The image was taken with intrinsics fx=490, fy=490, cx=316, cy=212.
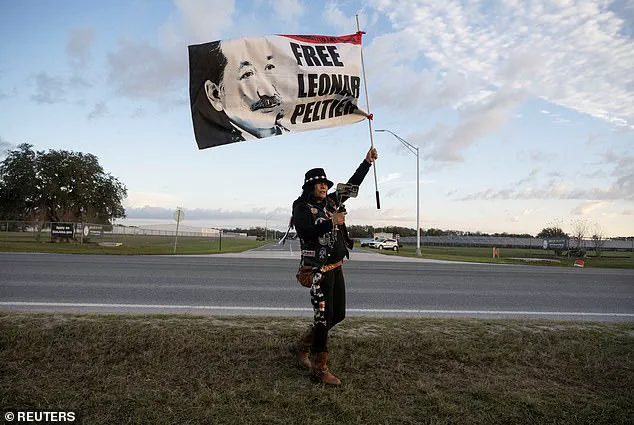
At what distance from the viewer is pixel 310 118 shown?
5137mm

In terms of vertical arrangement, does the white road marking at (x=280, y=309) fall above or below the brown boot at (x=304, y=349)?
below

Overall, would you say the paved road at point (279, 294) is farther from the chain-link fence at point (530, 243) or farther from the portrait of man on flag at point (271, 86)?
the chain-link fence at point (530, 243)

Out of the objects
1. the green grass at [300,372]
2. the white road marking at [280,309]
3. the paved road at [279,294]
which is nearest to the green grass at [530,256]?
the paved road at [279,294]

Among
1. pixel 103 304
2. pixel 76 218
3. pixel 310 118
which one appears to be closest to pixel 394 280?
pixel 103 304

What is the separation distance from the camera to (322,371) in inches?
153

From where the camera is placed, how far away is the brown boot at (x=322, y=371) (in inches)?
151

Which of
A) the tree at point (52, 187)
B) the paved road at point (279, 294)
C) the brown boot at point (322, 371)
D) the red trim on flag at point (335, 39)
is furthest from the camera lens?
the tree at point (52, 187)

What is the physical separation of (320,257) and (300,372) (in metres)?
1.00

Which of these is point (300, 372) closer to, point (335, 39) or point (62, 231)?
point (335, 39)

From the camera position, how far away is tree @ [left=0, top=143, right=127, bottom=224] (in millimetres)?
38125

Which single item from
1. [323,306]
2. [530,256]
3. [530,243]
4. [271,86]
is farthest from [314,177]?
[530,243]

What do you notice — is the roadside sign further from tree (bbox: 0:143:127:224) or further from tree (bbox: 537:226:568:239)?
tree (bbox: 537:226:568:239)

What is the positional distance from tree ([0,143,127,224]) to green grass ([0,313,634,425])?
37.8 metres

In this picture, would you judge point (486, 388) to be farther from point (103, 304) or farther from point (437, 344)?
point (103, 304)
